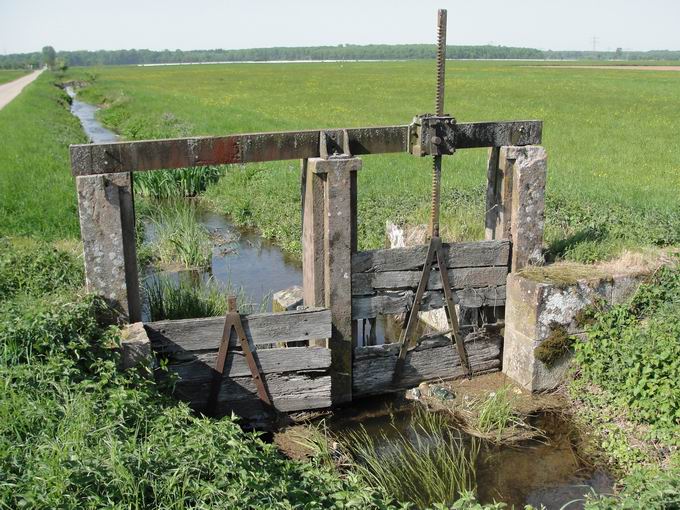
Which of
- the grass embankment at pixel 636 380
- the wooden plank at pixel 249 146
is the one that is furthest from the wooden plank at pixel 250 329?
the grass embankment at pixel 636 380

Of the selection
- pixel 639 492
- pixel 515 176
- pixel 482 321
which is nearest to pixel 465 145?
pixel 515 176

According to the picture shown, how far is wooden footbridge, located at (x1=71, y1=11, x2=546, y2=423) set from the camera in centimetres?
670

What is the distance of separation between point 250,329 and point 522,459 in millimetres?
2922

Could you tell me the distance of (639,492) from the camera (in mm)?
4980

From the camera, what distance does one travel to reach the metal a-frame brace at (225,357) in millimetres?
6949

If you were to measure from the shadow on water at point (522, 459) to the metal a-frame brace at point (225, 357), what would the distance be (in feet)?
2.87

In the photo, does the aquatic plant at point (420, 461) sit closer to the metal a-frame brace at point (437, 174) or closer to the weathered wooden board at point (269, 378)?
the weathered wooden board at point (269, 378)

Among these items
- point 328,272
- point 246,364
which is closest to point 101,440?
point 246,364

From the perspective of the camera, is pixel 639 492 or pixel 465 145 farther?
pixel 465 145

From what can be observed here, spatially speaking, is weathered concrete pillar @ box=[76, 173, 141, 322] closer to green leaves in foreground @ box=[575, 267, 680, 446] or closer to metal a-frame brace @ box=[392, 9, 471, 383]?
metal a-frame brace @ box=[392, 9, 471, 383]

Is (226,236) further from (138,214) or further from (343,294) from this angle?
(343,294)

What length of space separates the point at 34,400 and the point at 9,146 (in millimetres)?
19730

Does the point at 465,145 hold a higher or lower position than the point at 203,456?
higher

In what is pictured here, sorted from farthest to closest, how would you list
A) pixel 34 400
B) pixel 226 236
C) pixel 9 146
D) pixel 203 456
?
pixel 9 146 < pixel 226 236 < pixel 34 400 < pixel 203 456
